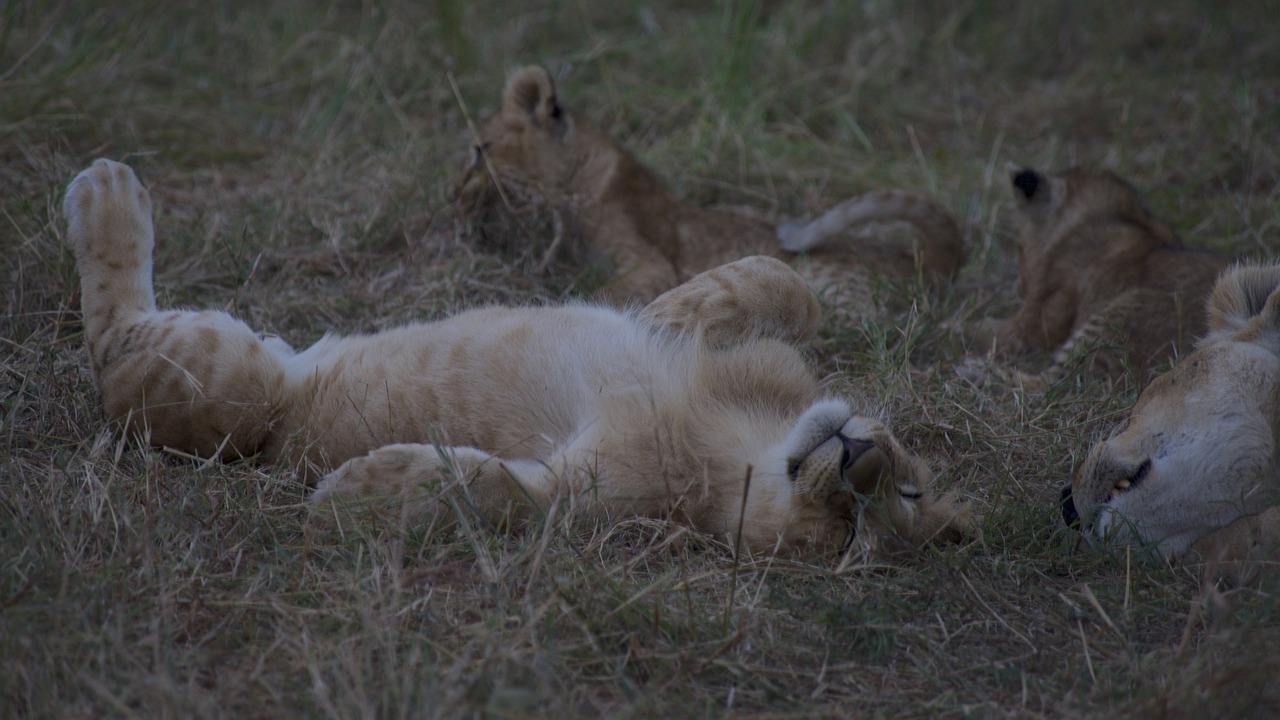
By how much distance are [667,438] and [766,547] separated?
A: 16.3 inches

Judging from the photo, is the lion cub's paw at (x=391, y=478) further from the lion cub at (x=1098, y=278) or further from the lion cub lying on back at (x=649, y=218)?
the lion cub at (x=1098, y=278)

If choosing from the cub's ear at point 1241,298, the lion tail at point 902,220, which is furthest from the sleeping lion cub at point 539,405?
the lion tail at point 902,220

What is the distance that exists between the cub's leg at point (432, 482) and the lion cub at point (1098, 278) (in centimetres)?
246

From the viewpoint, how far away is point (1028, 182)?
572 centimetres

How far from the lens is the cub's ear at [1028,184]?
5703 millimetres

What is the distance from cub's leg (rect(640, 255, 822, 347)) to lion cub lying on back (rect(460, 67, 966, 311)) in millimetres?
1344

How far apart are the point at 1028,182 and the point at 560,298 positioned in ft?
8.17

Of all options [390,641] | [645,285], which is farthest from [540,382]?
[645,285]

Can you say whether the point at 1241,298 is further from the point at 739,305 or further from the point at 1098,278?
the point at 1098,278

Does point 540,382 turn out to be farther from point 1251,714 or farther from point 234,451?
point 1251,714

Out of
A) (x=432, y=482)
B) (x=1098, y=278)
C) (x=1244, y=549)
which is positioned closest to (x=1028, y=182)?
(x=1098, y=278)

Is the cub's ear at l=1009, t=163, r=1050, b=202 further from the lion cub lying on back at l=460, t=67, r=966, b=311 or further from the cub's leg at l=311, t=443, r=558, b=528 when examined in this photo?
the cub's leg at l=311, t=443, r=558, b=528

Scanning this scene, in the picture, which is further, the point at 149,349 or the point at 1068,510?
the point at 149,349

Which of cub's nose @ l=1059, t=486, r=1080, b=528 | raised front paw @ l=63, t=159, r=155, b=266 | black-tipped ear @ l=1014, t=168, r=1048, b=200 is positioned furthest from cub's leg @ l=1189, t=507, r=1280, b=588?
raised front paw @ l=63, t=159, r=155, b=266
